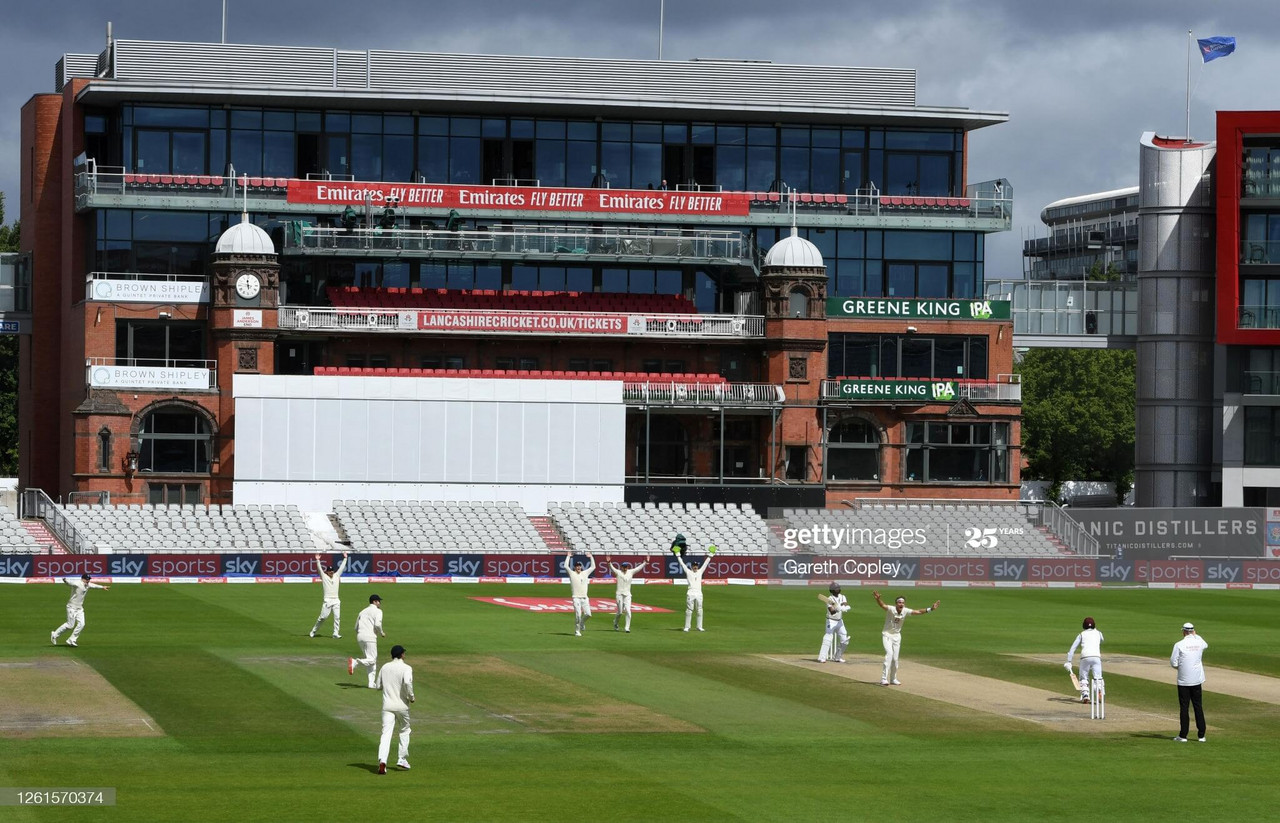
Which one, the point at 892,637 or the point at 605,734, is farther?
the point at 892,637

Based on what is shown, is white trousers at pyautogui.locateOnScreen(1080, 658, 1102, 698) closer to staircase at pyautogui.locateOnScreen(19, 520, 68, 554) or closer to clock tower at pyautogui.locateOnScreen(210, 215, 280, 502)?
staircase at pyautogui.locateOnScreen(19, 520, 68, 554)

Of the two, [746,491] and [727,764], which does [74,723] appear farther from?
[746,491]

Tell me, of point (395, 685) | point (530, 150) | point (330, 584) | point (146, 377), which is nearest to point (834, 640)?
point (330, 584)

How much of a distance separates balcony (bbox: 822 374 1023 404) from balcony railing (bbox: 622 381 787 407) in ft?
9.26

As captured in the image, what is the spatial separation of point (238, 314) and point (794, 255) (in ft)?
81.7

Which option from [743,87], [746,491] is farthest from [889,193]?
[746,491]

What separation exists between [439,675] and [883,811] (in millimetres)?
14536

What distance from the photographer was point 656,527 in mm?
73125

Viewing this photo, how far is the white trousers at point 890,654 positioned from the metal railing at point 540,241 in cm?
4596

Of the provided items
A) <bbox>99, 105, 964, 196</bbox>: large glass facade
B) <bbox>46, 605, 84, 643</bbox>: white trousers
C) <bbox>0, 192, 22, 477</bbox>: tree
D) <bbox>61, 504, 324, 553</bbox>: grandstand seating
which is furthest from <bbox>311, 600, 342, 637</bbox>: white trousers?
<bbox>0, 192, 22, 477</bbox>: tree

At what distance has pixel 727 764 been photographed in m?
26.4

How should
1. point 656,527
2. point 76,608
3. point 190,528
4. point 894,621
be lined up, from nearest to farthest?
1. point 894,621
2. point 76,608
3. point 190,528
4. point 656,527

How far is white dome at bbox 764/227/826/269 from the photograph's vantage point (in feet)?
262

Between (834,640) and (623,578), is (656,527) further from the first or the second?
(834,640)
